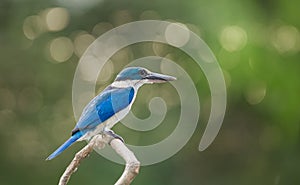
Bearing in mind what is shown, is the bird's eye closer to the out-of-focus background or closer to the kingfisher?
the kingfisher

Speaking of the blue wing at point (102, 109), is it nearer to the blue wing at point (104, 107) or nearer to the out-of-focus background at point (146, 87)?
the blue wing at point (104, 107)

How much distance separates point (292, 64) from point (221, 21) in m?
0.31

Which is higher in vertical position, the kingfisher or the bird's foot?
the kingfisher

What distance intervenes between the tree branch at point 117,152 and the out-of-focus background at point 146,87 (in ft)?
3.46

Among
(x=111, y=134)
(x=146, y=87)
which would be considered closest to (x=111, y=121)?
(x=111, y=134)

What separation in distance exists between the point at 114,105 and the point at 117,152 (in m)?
0.05

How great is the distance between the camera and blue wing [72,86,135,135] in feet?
1.86

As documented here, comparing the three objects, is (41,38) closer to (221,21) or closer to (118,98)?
(221,21)


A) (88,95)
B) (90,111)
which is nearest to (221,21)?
(88,95)

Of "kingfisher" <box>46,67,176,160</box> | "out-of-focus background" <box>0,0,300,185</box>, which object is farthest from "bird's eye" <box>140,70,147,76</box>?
"out-of-focus background" <box>0,0,300,185</box>

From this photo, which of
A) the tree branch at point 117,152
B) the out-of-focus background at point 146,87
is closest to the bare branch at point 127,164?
the tree branch at point 117,152

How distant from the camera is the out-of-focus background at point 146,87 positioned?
1.74 m

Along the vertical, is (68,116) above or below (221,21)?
below

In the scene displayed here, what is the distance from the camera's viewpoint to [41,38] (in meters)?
1.85
